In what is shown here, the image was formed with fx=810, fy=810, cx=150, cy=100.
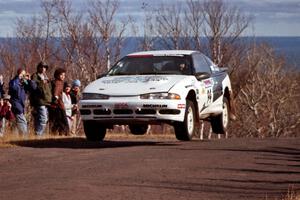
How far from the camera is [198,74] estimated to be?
47.4ft

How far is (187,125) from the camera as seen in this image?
13898 millimetres

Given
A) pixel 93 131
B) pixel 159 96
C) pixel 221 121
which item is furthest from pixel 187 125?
pixel 221 121

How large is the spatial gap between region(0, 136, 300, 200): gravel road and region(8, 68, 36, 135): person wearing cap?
6.44 feet

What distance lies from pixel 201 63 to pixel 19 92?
370cm

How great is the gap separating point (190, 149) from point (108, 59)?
40.0m

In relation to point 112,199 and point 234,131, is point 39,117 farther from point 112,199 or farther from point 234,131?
point 234,131

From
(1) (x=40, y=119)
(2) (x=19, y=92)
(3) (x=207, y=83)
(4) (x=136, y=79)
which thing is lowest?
(1) (x=40, y=119)

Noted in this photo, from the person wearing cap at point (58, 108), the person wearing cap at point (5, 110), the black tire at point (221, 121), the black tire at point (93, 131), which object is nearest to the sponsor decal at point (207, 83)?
the black tire at point (221, 121)

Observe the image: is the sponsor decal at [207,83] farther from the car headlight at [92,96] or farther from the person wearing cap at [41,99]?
the person wearing cap at [41,99]

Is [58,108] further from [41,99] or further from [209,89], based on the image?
[209,89]

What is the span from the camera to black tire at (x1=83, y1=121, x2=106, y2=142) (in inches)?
554

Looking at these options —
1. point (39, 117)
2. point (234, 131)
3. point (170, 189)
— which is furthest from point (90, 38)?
point (170, 189)

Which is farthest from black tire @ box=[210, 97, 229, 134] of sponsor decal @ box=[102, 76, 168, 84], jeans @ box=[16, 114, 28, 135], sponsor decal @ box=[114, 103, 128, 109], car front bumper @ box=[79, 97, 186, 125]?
jeans @ box=[16, 114, 28, 135]

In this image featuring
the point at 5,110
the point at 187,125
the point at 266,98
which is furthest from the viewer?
the point at 266,98
